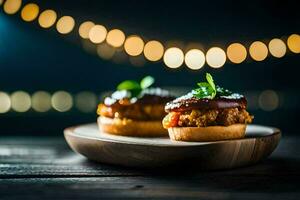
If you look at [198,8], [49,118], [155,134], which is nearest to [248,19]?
[198,8]

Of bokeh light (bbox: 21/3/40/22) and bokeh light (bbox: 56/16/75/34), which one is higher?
bokeh light (bbox: 21/3/40/22)

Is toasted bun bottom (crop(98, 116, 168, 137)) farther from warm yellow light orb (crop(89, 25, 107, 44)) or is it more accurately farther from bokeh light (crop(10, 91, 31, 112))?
bokeh light (crop(10, 91, 31, 112))

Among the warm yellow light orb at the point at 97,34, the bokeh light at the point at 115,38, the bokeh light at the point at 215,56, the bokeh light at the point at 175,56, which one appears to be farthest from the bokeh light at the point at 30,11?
the bokeh light at the point at 215,56

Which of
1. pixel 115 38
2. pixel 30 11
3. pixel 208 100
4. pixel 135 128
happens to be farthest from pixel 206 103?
pixel 115 38

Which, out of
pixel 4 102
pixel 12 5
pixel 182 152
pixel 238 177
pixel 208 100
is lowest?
pixel 238 177

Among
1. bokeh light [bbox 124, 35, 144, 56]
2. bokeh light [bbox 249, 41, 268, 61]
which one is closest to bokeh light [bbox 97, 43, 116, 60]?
bokeh light [bbox 124, 35, 144, 56]

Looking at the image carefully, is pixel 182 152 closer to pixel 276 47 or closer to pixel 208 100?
pixel 208 100
